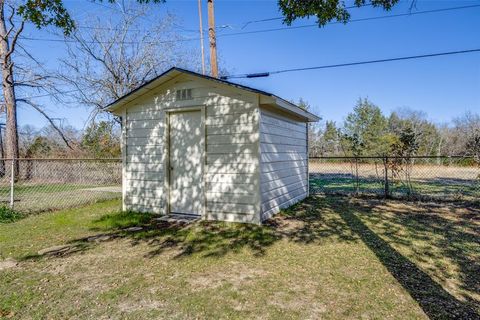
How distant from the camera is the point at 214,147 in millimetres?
6004

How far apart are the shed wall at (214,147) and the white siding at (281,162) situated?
0.29m

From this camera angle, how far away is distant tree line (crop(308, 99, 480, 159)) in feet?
98.1

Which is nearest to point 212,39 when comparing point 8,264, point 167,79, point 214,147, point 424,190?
point 167,79

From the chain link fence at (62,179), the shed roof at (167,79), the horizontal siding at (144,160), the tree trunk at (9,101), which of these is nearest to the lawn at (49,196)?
the chain link fence at (62,179)

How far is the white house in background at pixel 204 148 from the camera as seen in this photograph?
5746 mm

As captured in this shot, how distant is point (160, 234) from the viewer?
5176 millimetres

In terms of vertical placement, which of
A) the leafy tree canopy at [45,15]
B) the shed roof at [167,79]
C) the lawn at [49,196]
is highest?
the leafy tree canopy at [45,15]

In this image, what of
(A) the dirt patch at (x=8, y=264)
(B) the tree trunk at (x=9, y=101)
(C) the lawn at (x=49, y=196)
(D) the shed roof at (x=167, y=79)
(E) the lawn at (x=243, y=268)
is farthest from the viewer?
(B) the tree trunk at (x=9, y=101)

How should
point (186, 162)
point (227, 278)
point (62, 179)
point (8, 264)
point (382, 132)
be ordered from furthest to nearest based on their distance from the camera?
point (382, 132) < point (62, 179) < point (186, 162) < point (8, 264) < point (227, 278)

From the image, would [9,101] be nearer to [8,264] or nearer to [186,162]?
[186,162]

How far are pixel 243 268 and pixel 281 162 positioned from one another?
146 inches

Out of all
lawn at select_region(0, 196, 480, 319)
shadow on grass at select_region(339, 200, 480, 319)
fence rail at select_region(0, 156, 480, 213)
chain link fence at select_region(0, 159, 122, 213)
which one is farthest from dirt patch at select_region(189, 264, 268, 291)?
chain link fence at select_region(0, 159, 122, 213)

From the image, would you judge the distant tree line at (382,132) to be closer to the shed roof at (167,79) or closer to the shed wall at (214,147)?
the shed roof at (167,79)

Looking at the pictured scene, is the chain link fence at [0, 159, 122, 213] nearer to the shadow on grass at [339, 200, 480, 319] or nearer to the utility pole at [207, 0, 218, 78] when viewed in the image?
the utility pole at [207, 0, 218, 78]
